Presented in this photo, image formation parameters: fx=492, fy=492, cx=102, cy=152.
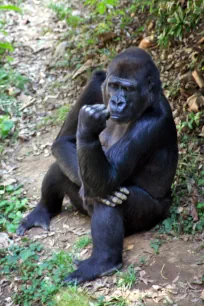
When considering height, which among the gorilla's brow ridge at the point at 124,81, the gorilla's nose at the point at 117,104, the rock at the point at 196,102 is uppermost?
the gorilla's brow ridge at the point at 124,81

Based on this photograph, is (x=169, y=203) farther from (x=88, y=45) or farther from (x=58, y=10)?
(x=58, y=10)

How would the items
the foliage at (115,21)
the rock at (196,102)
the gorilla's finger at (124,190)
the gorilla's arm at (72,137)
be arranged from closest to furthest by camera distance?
the gorilla's finger at (124,190) → the gorilla's arm at (72,137) → the rock at (196,102) → the foliage at (115,21)

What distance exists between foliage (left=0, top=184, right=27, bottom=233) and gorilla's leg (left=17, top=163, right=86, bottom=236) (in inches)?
6.1

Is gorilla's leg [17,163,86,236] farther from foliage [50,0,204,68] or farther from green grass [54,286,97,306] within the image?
foliage [50,0,204,68]

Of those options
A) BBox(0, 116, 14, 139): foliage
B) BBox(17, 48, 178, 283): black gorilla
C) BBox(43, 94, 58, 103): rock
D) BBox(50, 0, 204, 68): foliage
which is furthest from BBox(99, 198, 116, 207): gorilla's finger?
BBox(43, 94, 58, 103): rock

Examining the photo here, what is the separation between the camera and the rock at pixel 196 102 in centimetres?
667

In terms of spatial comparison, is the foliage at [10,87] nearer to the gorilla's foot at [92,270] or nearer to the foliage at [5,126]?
the foliage at [5,126]

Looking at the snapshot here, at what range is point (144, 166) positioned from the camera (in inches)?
202

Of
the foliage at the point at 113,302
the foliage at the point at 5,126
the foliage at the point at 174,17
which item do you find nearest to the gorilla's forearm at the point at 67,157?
the foliage at the point at 113,302

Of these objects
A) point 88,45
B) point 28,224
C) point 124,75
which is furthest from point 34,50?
point 124,75

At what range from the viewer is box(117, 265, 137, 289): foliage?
4.59 metres

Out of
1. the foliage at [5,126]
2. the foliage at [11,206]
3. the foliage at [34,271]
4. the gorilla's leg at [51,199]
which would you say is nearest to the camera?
the foliage at [34,271]

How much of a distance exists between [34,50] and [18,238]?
195 inches

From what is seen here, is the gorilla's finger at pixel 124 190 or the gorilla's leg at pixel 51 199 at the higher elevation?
the gorilla's finger at pixel 124 190
